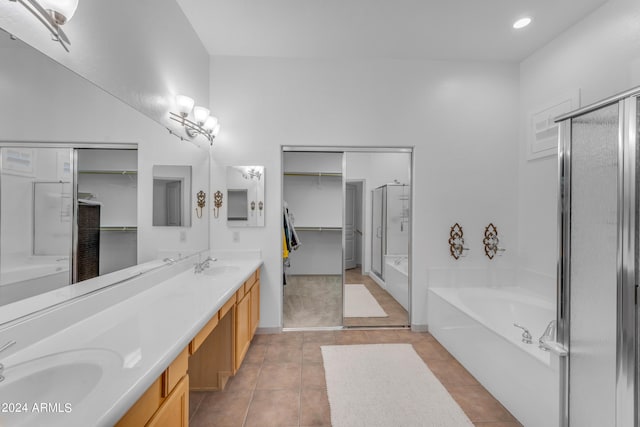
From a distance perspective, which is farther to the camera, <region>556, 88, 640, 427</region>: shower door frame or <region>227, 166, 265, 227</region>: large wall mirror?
<region>227, 166, 265, 227</region>: large wall mirror

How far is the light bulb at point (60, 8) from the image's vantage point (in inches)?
45.3

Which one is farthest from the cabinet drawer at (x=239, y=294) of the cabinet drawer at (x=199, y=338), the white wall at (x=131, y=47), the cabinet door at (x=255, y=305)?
the white wall at (x=131, y=47)

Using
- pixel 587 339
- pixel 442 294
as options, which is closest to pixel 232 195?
pixel 442 294

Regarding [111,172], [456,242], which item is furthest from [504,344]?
[111,172]

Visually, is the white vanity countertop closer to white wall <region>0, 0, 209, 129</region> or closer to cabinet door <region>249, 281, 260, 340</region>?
cabinet door <region>249, 281, 260, 340</region>

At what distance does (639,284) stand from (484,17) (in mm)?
2338

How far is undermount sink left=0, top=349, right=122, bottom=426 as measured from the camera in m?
0.71

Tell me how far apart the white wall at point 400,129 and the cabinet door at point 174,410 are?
1925 mm

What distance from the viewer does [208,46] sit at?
115 inches

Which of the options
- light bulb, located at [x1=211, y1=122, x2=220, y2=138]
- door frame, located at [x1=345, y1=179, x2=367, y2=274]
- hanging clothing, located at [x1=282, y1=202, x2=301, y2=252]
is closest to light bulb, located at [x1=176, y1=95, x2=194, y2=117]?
light bulb, located at [x1=211, y1=122, x2=220, y2=138]

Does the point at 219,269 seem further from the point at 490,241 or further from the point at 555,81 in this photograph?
the point at 555,81

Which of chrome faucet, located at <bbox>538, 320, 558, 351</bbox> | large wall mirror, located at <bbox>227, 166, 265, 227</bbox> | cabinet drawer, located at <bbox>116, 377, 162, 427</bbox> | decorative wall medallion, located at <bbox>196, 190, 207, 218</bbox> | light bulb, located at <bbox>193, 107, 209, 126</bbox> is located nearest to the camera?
cabinet drawer, located at <bbox>116, 377, 162, 427</bbox>

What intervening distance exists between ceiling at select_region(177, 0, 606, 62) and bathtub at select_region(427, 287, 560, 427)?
2.49m

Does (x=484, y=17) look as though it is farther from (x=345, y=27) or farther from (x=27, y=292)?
(x=27, y=292)
